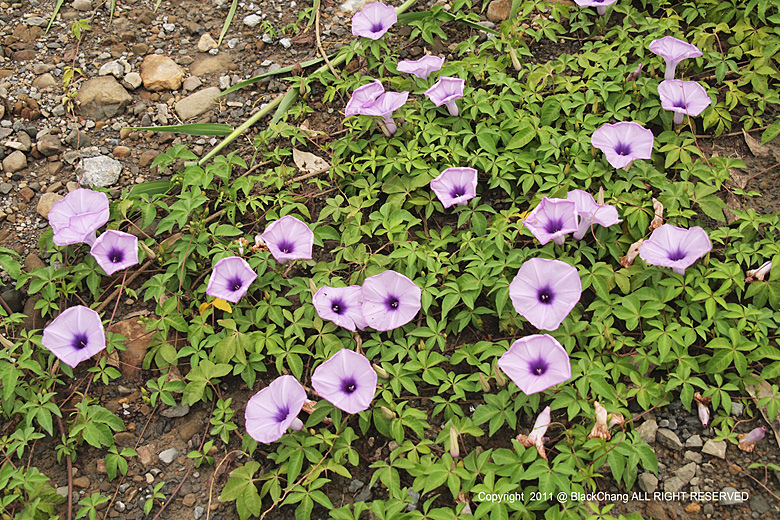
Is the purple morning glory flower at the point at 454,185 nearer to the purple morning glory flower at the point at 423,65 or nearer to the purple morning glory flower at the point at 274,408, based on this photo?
the purple morning glory flower at the point at 423,65

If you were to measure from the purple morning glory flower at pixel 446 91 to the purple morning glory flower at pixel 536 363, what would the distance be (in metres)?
1.33

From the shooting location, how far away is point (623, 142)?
2982 millimetres

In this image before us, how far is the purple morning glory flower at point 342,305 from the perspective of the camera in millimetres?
2648

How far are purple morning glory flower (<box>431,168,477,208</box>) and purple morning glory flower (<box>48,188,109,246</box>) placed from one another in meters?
1.55

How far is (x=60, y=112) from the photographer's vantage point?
366 centimetres

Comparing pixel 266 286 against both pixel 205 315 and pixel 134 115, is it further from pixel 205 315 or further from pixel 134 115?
pixel 134 115

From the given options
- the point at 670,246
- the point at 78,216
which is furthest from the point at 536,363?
the point at 78,216

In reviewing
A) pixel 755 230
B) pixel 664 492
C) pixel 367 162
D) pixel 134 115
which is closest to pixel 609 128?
pixel 755 230

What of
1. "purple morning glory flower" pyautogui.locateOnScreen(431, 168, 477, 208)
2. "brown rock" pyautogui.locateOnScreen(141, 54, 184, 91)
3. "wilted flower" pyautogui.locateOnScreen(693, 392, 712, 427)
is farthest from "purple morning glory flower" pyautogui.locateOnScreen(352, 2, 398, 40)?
"wilted flower" pyautogui.locateOnScreen(693, 392, 712, 427)

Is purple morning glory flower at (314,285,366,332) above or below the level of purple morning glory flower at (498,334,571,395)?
below

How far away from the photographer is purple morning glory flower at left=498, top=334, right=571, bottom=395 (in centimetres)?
234

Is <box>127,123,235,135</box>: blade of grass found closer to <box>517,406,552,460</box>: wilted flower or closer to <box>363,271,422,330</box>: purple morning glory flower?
<box>363,271,422,330</box>: purple morning glory flower

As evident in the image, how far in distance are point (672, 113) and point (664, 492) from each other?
6.07ft

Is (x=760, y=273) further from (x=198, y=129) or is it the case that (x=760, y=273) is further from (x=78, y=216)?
(x=78, y=216)
